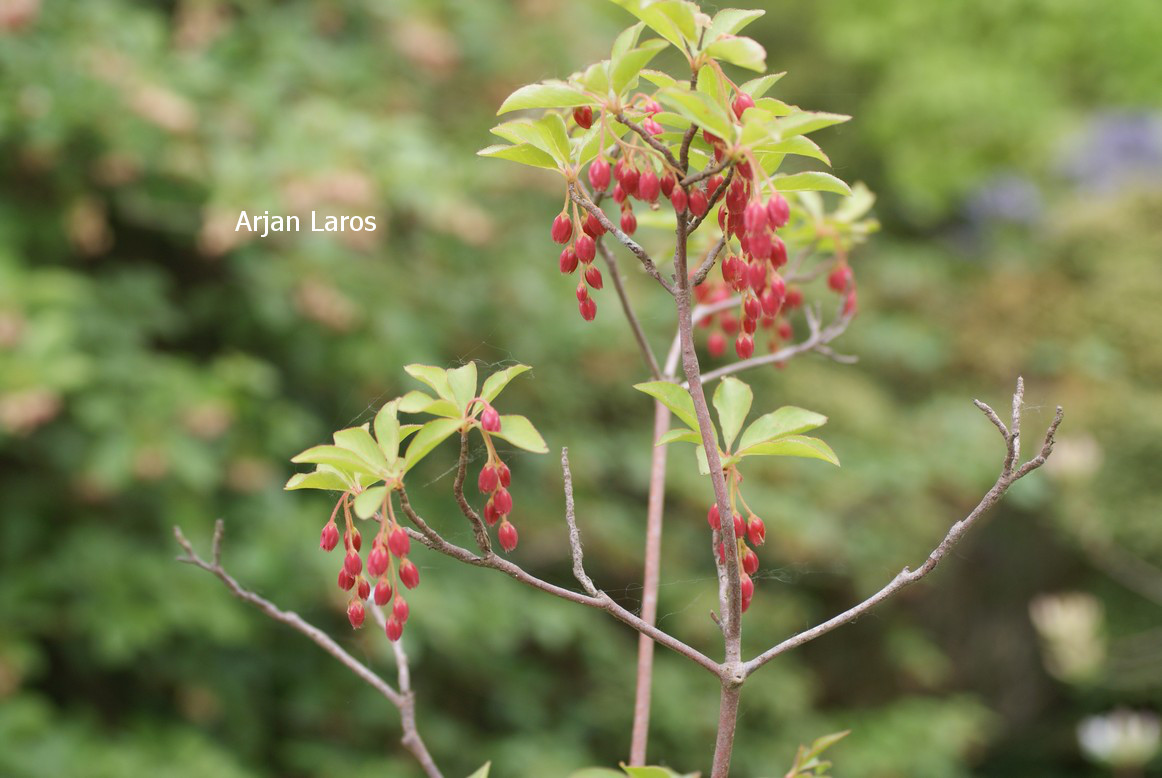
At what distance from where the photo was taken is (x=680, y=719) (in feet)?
8.59

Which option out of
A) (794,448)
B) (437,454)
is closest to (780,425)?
(794,448)

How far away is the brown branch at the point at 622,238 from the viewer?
45 centimetres

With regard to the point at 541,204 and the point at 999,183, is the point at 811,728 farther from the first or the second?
the point at 999,183

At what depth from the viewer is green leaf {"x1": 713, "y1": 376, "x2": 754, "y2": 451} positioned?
552 millimetres

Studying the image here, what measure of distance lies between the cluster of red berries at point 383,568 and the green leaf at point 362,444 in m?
0.03

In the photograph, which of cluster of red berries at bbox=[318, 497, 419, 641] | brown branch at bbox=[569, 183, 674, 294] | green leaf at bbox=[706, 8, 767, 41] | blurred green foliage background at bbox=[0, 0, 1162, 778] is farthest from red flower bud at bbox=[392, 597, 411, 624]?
blurred green foliage background at bbox=[0, 0, 1162, 778]

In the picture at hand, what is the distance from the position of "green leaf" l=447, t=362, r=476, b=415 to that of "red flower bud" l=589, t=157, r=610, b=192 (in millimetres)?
108

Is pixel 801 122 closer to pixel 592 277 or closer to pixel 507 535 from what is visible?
pixel 592 277

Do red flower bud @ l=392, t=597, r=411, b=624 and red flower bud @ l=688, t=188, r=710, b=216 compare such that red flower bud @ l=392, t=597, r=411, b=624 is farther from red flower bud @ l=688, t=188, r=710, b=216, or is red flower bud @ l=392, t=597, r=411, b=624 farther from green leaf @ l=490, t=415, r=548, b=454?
red flower bud @ l=688, t=188, r=710, b=216

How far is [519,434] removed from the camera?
1.62ft

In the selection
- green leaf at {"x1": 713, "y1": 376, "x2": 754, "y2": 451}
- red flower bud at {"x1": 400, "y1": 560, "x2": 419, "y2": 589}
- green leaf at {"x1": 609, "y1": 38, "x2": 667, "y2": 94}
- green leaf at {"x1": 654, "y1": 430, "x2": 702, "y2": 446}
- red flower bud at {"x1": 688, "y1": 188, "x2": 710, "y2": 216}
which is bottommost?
red flower bud at {"x1": 400, "y1": 560, "x2": 419, "y2": 589}

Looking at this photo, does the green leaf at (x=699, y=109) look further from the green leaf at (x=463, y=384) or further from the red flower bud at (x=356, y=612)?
the red flower bud at (x=356, y=612)

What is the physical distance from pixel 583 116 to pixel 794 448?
0.21m

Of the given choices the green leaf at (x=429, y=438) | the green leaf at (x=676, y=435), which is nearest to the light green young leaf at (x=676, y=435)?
the green leaf at (x=676, y=435)
